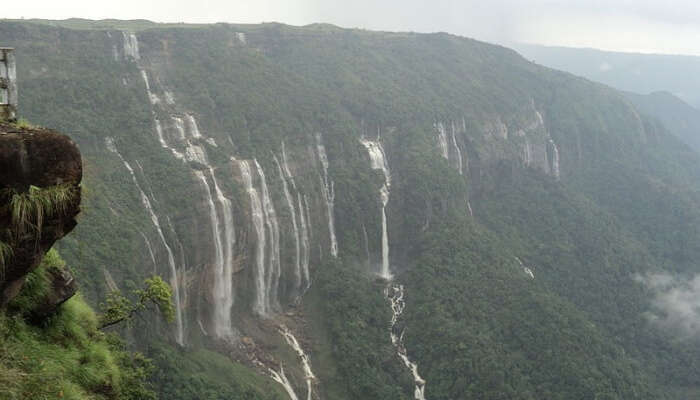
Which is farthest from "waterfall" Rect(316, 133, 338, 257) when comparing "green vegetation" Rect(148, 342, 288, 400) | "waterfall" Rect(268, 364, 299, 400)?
"green vegetation" Rect(148, 342, 288, 400)

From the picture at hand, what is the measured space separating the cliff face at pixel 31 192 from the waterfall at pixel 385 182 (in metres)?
44.7

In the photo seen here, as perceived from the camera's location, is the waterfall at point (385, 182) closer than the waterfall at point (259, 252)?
No

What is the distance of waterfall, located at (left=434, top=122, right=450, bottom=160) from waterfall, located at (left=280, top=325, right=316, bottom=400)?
3286 centimetres

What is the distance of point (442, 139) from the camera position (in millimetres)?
68250

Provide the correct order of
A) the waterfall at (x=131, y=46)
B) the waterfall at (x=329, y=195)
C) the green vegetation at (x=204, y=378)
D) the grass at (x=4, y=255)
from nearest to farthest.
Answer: the grass at (x=4, y=255) → the green vegetation at (x=204, y=378) → the waterfall at (x=329, y=195) → the waterfall at (x=131, y=46)

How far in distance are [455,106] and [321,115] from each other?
22.1m

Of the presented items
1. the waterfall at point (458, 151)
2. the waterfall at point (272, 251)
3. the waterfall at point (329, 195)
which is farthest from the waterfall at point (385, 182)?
the waterfall at point (272, 251)

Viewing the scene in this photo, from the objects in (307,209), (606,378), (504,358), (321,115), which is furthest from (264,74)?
(606,378)

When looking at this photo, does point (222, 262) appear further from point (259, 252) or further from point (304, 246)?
point (304, 246)

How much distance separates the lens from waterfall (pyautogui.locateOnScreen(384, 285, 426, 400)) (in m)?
40.5

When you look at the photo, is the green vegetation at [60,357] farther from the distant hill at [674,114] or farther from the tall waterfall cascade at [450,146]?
the distant hill at [674,114]

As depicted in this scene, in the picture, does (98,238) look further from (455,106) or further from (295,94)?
(455,106)

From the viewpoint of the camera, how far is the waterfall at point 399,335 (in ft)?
133

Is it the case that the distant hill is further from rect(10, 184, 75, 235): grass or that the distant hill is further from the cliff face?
rect(10, 184, 75, 235): grass
